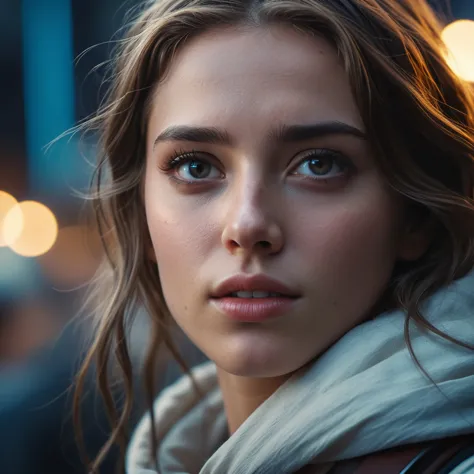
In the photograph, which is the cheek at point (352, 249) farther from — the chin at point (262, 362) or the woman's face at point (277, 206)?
the chin at point (262, 362)

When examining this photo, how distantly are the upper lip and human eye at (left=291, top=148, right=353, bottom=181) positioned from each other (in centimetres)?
20

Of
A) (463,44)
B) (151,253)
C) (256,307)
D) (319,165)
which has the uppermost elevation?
(463,44)

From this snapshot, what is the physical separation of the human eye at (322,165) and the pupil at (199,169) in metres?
0.17

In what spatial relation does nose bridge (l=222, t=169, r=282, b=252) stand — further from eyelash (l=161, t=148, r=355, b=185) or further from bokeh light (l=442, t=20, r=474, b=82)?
bokeh light (l=442, t=20, r=474, b=82)

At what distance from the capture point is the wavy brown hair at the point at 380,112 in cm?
131

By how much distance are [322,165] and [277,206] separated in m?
0.12

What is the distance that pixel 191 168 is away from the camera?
1.37 meters

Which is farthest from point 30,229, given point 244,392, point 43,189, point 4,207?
point 244,392

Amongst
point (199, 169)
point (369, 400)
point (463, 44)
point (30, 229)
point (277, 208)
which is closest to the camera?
point (369, 400)

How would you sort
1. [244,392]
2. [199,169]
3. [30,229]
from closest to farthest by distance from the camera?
[199,169] → [244,392] → [30,229]

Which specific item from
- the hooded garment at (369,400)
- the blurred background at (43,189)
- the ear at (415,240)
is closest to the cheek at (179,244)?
the hooded garment at (369,400)

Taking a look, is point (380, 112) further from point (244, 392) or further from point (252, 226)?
point (244, 392)

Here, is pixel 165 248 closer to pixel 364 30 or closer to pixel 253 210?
pixel 253 210

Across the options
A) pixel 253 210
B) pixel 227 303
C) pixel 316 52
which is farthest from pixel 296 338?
pixel 316 52
